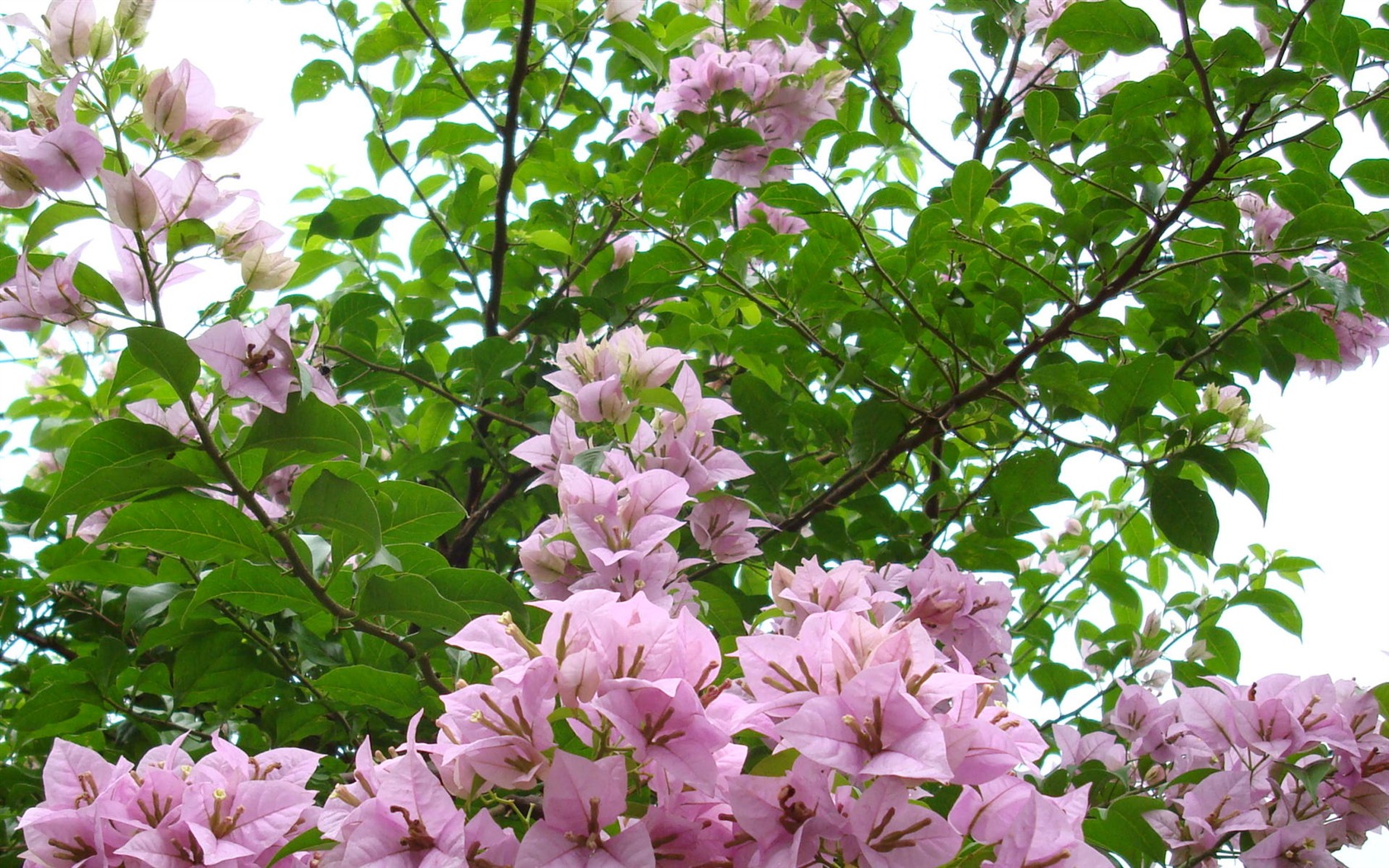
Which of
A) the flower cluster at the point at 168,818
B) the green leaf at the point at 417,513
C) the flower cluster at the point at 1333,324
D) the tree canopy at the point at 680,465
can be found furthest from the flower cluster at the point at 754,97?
the flower cluster at the point at 168,818

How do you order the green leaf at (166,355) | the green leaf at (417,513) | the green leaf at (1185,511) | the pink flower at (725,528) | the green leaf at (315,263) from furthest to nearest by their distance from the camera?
the green leaf at (315,263) → the green leaf at (1185,511) → the pink flower at (725,528) → the green leaf at (417,513) → the green leaf at (166,355)

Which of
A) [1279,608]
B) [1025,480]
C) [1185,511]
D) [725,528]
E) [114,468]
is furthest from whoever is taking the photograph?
[1279,608]

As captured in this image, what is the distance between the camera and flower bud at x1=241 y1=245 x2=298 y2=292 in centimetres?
93

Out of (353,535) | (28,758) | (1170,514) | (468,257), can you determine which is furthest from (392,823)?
(468,257)

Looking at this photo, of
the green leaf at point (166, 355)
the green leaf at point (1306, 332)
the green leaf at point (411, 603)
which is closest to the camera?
the green leaf at point (166, 355)

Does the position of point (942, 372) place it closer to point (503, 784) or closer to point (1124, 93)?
point (1124, 93)

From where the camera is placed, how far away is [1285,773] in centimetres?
103

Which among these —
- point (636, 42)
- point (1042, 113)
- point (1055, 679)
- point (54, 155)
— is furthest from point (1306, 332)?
point (54, 155)

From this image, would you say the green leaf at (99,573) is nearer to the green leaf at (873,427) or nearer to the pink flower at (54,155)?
the pink flower at (54,155)

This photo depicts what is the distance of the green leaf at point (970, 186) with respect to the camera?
135 cm

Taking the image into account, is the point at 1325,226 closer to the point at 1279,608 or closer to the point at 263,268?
the point at 1279,608

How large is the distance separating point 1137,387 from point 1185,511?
0.56 feet

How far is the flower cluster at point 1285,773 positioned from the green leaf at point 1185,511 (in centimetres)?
26

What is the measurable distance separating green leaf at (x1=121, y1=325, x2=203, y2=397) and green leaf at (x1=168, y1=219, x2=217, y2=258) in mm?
90
